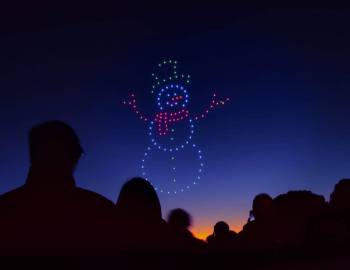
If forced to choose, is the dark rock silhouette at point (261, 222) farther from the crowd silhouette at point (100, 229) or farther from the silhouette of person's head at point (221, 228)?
the crowd silhouette at point (100, 229)

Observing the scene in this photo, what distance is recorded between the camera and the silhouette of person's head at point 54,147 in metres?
2.74

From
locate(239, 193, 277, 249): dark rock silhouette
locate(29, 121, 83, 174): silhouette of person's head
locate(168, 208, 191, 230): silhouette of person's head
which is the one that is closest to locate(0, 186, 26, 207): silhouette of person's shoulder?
locate(29, 121, 83, 174): silhouette of person's head

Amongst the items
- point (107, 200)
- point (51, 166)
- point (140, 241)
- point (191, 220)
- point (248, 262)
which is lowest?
point (248, 262)

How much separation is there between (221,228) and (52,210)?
5.57m

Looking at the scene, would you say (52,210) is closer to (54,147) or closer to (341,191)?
(54,147)

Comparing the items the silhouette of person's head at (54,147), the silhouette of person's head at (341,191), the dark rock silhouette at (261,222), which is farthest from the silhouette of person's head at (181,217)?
the silhouette of person's head at (54,147)

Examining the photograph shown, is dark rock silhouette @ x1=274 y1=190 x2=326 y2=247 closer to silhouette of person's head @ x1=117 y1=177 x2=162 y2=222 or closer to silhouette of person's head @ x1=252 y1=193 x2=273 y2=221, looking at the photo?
silhouette of person's head @ x1=252 y1=193 x2=273 y2=221

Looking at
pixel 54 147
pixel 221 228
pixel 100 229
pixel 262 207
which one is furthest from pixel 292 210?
pixel 100 229

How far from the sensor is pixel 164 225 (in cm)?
243

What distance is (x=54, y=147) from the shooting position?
9.20ft

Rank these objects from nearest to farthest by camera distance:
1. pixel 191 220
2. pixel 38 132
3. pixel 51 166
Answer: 1. pixel 51 166
2. pixel 38 132
3. pixel 191 220

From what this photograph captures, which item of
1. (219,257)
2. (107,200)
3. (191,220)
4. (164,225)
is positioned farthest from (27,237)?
(191,220)

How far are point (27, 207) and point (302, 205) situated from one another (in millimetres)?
3934

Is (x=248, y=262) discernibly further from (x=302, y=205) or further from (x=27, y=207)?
(x=302, y=205)
